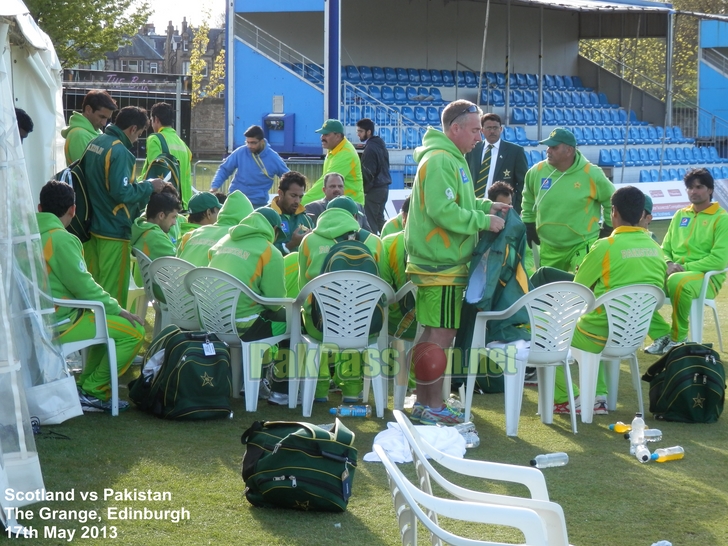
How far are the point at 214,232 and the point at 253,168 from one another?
3583mm

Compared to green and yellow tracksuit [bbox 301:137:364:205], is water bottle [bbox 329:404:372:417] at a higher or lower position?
lower

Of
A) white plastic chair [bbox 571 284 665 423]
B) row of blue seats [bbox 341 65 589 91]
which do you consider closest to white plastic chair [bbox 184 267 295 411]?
white plastic chair [bbox 571 284 665 423]

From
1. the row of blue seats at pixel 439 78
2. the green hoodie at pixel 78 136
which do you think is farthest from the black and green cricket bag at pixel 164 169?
the row of blue seats at pixel 439 78

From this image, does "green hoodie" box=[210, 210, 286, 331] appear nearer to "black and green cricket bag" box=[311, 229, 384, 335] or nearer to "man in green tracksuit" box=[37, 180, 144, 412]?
"black and green cricket bag" box=[311, 229, 384, 335]

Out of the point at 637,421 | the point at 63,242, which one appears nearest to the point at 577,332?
the point at 637,421

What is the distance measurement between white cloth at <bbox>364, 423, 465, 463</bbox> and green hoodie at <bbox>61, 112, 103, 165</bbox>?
403cm

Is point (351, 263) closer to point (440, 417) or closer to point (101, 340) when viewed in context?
point (440, 417)

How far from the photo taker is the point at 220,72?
146 ft

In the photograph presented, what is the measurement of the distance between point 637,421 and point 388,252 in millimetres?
2012

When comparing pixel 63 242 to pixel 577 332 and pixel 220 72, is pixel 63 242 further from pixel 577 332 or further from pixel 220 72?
pixel 220 72

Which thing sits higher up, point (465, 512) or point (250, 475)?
point (465, 512)

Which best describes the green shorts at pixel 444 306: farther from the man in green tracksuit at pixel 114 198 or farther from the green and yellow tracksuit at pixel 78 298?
the man in green tracksuit at pixel 114 198

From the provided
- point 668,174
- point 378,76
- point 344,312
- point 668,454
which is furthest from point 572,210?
point 378,76

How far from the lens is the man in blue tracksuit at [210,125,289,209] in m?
10.3
